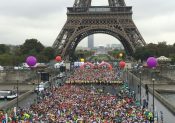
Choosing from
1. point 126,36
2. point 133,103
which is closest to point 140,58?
point 126,36

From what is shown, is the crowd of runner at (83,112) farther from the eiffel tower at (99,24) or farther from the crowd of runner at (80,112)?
the eiffel tower at (99,24)

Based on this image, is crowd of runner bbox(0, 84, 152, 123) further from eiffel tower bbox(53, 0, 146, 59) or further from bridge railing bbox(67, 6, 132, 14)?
bridge railing bbox(67, 6, 132, 14)

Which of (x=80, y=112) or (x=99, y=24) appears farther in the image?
(x=99, y=24)

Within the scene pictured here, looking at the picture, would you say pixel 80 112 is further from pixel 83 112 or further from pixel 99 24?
pixel 99 24

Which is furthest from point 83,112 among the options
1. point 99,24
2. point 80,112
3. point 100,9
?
point 100,9

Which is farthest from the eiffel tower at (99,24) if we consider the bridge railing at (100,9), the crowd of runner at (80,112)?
the crowd of runner at (80,112)

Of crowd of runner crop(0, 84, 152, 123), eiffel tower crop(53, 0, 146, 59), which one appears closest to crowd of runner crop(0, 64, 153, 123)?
crowd of runner crop(0, 84, 152, 123)

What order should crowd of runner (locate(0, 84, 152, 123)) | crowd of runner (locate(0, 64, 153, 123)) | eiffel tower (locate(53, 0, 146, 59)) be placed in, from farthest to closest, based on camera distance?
1. eiffel tower (locate(53, 0, 146, 59))
2. crowd of runner (locate(0, 84, 152, 123))
3. crowd of runner (locate(0, 64, 153, 123))

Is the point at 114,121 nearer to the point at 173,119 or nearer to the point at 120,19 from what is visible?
the point at 173,119

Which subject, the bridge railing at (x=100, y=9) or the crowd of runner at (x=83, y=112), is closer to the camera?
the crowd of runner at (x=83, y=112)
